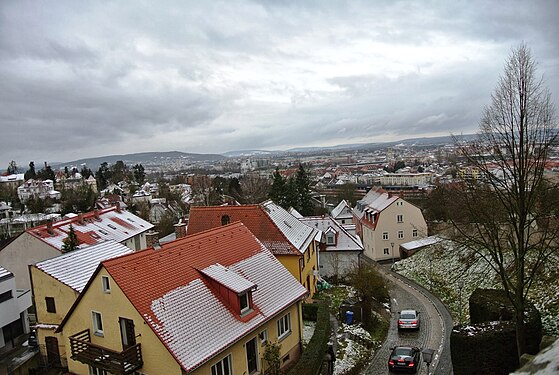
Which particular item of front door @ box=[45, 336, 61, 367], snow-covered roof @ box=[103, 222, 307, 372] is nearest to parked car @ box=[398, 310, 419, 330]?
snow-covered roof @ box=[103, 222, 307, 372]

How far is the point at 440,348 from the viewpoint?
23.2 meters

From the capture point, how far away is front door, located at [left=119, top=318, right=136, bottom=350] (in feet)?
53.6

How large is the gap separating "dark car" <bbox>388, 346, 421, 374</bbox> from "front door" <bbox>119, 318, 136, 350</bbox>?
1259cm

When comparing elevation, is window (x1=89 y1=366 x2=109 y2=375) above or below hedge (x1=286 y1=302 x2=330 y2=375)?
above

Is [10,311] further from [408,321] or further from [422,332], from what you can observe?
[422,332]

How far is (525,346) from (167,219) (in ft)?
220

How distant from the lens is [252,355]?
712 inches

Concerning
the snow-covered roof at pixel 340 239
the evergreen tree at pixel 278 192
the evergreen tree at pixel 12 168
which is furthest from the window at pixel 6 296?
the evergreen tree at pixel 12 168

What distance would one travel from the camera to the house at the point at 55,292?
70.9 feet

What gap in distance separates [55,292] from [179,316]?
404 inches

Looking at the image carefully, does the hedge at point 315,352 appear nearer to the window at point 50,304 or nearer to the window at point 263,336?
the window at point 263,336

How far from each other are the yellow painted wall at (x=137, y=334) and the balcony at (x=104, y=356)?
272 millimetres

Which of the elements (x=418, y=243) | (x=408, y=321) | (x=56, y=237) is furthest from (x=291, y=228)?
(x=418, y=243)

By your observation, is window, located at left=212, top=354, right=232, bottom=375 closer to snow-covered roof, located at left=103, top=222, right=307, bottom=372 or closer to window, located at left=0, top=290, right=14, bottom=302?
snow-covered roof, located at left=103, top=222, right=307, bottom=372
